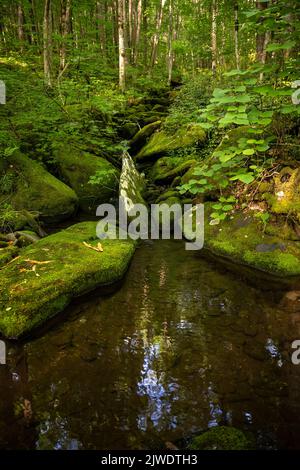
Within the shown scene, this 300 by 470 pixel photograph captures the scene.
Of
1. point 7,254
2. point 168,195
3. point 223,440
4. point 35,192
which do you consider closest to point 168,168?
point 168,195

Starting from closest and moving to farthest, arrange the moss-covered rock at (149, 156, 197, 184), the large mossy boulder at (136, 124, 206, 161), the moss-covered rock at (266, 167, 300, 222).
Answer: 1. the moss-covered rock at (266, 167, 300, 222)
2. the moss-covered rock at (149, 156, 197, 184)
3. the large mossy boulder at (136, 124, 206, 161)

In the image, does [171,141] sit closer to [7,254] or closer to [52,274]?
[7,254]

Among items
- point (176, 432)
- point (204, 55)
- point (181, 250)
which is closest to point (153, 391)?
point (176, 432)

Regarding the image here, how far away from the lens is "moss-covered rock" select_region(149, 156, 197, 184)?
9.68 meters

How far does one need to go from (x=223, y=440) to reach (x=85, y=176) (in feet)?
28.6

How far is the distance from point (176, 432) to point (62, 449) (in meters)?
0.90

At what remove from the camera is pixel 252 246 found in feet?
20.6

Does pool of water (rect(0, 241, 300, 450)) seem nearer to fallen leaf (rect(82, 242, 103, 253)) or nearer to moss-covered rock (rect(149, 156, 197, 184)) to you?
fallen leaf (rect(82, 242, 103, 253))

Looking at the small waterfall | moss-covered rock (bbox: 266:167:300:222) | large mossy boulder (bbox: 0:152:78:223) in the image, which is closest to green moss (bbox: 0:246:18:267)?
large mossy boulder (bbox: 0:152:78:223)

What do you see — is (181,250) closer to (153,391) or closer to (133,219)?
(133,219)

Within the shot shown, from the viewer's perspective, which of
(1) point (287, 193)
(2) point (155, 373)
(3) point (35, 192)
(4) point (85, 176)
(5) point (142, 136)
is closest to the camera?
(2) point (155, 373)

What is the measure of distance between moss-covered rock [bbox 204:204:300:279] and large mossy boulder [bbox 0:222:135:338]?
1740 millimetres

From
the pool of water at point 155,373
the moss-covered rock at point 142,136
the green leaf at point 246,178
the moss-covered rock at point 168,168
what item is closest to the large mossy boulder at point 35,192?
the moss-covered rock at point 168,168

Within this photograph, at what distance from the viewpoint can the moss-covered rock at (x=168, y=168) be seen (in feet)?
Answer: 31.7
